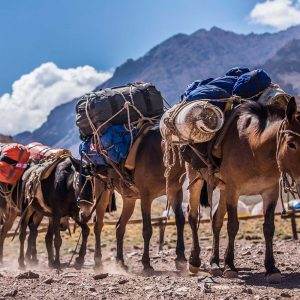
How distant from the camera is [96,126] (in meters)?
10.8

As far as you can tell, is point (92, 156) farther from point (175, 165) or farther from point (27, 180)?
point (27, 180)

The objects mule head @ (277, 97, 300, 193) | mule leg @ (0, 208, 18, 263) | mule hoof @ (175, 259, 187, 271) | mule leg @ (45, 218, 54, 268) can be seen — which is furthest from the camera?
mule leg @ (0, 208, 18, 263)

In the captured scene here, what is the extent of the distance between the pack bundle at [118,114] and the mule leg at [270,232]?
3.49 m

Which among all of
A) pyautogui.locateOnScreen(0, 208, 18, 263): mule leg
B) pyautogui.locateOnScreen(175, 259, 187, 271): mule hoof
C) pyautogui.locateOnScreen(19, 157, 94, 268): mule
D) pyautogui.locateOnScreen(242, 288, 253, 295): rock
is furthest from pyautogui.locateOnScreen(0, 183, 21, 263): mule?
pyautogui.locateOnScreen(242, 288, 253, 295): rock

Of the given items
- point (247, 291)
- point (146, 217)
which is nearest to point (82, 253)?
point (146, 217)

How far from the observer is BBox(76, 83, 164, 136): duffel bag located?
10578 mm

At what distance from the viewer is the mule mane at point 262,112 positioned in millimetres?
7406

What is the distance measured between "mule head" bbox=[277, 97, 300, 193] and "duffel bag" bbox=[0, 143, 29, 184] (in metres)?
8.74

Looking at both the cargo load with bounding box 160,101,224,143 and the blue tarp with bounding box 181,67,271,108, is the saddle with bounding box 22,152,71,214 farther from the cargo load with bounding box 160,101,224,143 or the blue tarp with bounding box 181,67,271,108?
the cargo load with bounding box 160,101,224,143

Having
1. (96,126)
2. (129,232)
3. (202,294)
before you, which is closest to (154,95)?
(96,126)

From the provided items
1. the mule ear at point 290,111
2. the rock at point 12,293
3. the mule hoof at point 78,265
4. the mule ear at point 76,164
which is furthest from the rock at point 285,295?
the mule ear at point 76,164

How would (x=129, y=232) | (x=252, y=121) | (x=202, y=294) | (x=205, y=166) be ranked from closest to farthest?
(x=202, y=294), (x=252, y=121), (x=205, y=166), (x=129, y=232)

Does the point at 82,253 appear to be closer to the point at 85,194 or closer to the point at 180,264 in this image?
the point at 85,194

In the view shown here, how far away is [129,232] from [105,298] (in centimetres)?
1793
